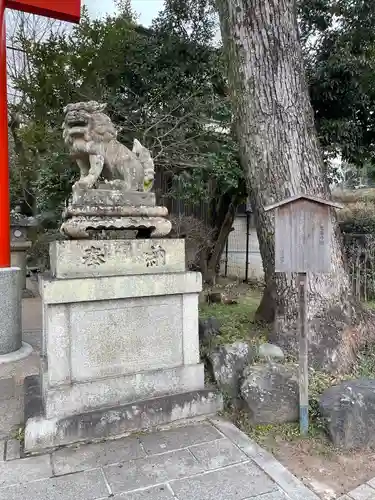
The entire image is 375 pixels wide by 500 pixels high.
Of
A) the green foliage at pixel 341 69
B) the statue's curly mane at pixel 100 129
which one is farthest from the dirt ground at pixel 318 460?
the green foliage at pixel 341 69

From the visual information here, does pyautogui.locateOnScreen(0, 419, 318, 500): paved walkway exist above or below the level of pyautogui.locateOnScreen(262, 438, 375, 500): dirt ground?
above

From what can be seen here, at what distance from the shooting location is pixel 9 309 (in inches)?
187

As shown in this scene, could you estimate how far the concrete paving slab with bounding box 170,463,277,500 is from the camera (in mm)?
2259

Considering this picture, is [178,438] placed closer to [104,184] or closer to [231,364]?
[231,364]

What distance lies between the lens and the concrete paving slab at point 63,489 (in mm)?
2242

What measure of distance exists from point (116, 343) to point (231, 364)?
1.06m

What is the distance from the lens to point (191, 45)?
7.96 meters

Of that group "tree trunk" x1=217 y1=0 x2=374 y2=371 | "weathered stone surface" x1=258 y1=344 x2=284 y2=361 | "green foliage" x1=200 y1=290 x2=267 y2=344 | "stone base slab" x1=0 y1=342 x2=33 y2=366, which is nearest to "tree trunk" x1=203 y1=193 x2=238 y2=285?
"green foliage" x1=200 y1=290 x2=267 y2=344

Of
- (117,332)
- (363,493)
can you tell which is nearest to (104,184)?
(117,332)

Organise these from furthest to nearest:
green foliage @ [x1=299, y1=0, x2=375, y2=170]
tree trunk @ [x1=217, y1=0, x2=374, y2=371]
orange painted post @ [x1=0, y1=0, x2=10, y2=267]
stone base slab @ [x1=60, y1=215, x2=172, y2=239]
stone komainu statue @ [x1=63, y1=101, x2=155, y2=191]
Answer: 1. green foliage @ [x1=299, y1=0, x2=375, y2=170]
2. orange painted post @ [x1=0, y1=0, x2=10, y2=267]
3. tree trunk @ [x1=217, y1=0, x2=374, y2=371]
4. stone komainu statue @ [x1=63, y1=101, x2=155, y2=191]
5. stone base slab @ [x1=60, y1=215, x2=172, y2=239]

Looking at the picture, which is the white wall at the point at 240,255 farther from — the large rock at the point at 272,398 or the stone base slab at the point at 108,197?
the stone base slab at the point at 108,197

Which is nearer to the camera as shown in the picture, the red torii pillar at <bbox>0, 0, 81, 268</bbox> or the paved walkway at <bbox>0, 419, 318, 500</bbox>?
the paved walkway at <bbox>0, 419, 318, 500</bbox>

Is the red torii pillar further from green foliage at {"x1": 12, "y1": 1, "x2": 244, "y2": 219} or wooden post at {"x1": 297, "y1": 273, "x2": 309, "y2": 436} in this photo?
wooden post at {"x1": 297, "y1": 273, "x2": 309, "y2": 436}

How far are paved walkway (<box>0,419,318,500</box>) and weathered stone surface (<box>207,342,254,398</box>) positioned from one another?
1.56ft
